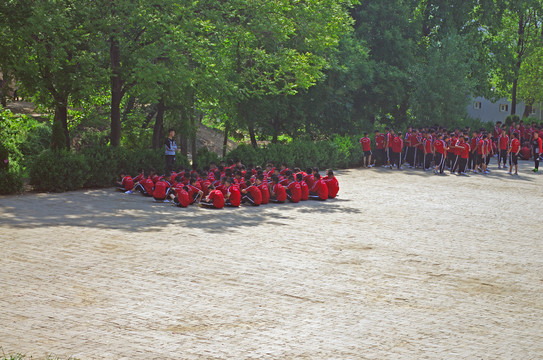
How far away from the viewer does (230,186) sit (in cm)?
1830

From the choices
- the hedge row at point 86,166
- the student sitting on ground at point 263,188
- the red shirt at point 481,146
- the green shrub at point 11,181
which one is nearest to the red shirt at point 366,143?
the red shirt at point 481,146

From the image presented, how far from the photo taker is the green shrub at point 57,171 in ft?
62.5

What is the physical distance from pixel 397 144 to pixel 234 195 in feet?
47.1

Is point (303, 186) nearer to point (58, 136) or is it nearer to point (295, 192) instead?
point (295, 192)

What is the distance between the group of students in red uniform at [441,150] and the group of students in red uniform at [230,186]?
1031 centimetres

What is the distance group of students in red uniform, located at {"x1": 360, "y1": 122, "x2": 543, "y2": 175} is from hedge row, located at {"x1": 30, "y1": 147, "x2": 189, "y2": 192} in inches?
475

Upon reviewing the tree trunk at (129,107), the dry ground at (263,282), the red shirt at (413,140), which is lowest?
the dry ground at (263,282)

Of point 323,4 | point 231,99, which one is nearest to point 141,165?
point 231,99

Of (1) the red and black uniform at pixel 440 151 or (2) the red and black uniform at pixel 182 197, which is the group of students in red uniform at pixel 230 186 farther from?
(1) the red and black uniform at pixel 440 151

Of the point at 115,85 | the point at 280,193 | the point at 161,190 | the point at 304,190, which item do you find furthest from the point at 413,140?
the point at 161,190

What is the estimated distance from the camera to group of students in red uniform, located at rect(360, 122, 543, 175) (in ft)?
96.0

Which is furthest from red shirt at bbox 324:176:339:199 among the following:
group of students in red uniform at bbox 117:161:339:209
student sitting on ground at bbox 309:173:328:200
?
student sitting on ground at bbox 309:173:328:200

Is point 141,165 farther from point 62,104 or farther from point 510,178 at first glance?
point 510,178

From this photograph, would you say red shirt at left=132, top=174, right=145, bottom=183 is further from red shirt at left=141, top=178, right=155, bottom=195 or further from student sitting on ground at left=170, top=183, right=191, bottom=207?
student sitting on ground at left=170, top=183, right=191, bottom=207
